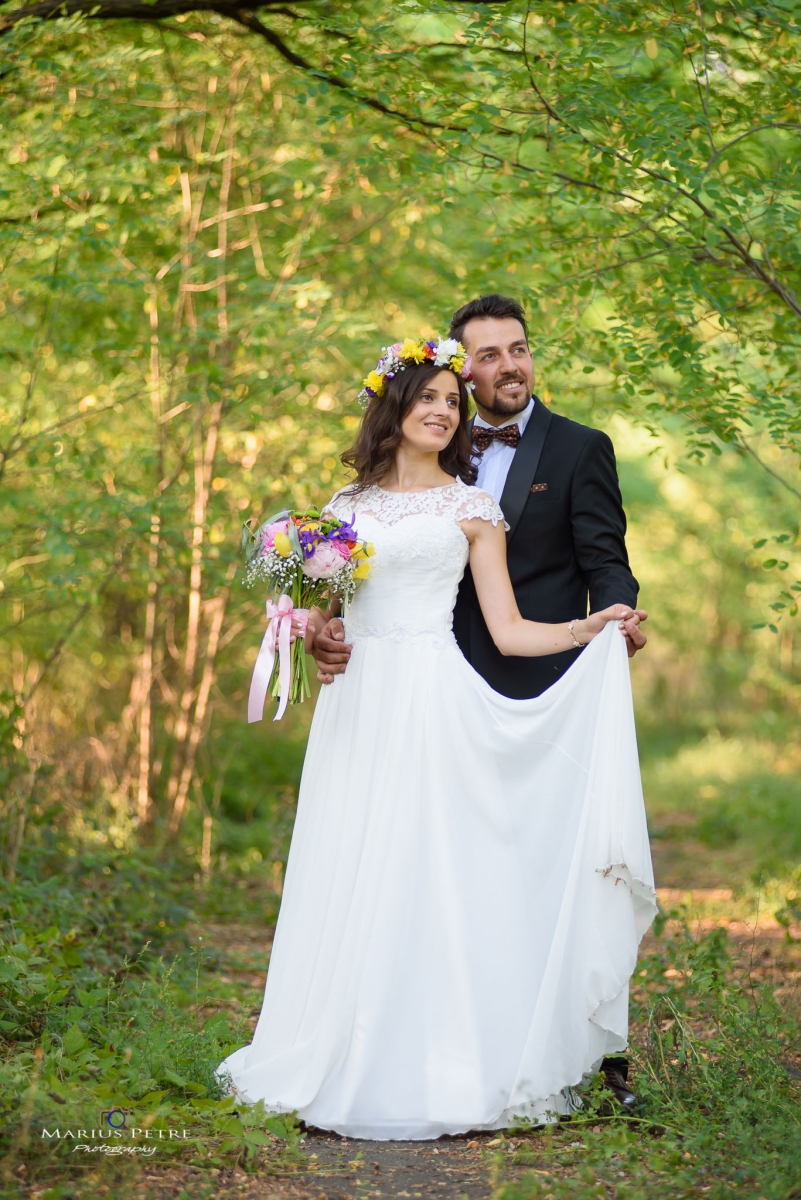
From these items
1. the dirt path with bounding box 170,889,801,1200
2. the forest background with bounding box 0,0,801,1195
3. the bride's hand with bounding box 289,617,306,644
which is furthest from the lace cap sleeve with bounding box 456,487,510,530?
the dirt path with bounding box 170,889,801,1200

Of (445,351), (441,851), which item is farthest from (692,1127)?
(445,351)

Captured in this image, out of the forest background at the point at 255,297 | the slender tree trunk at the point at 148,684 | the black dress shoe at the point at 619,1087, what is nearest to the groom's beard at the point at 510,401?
the forest background at the point at 255,297

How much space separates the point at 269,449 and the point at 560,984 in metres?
4.88

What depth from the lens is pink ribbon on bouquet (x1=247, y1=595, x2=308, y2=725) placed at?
13.1 ft

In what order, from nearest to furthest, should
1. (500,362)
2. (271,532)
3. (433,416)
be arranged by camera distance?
1. (271,532)
2. (433,416)
3. (500,362)

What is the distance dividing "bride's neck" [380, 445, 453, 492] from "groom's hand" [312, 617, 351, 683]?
531mm

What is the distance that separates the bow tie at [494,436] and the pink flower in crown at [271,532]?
940 mm

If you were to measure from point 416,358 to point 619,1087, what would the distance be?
2.54 m

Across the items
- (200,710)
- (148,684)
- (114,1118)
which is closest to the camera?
(114,1118)

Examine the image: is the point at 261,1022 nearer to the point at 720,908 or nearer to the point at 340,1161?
the point at 340,1161

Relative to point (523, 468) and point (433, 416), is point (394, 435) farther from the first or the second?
point (523, 468)

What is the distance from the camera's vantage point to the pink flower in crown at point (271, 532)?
3872mm

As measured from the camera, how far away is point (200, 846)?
26.3 feet

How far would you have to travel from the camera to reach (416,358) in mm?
4133
